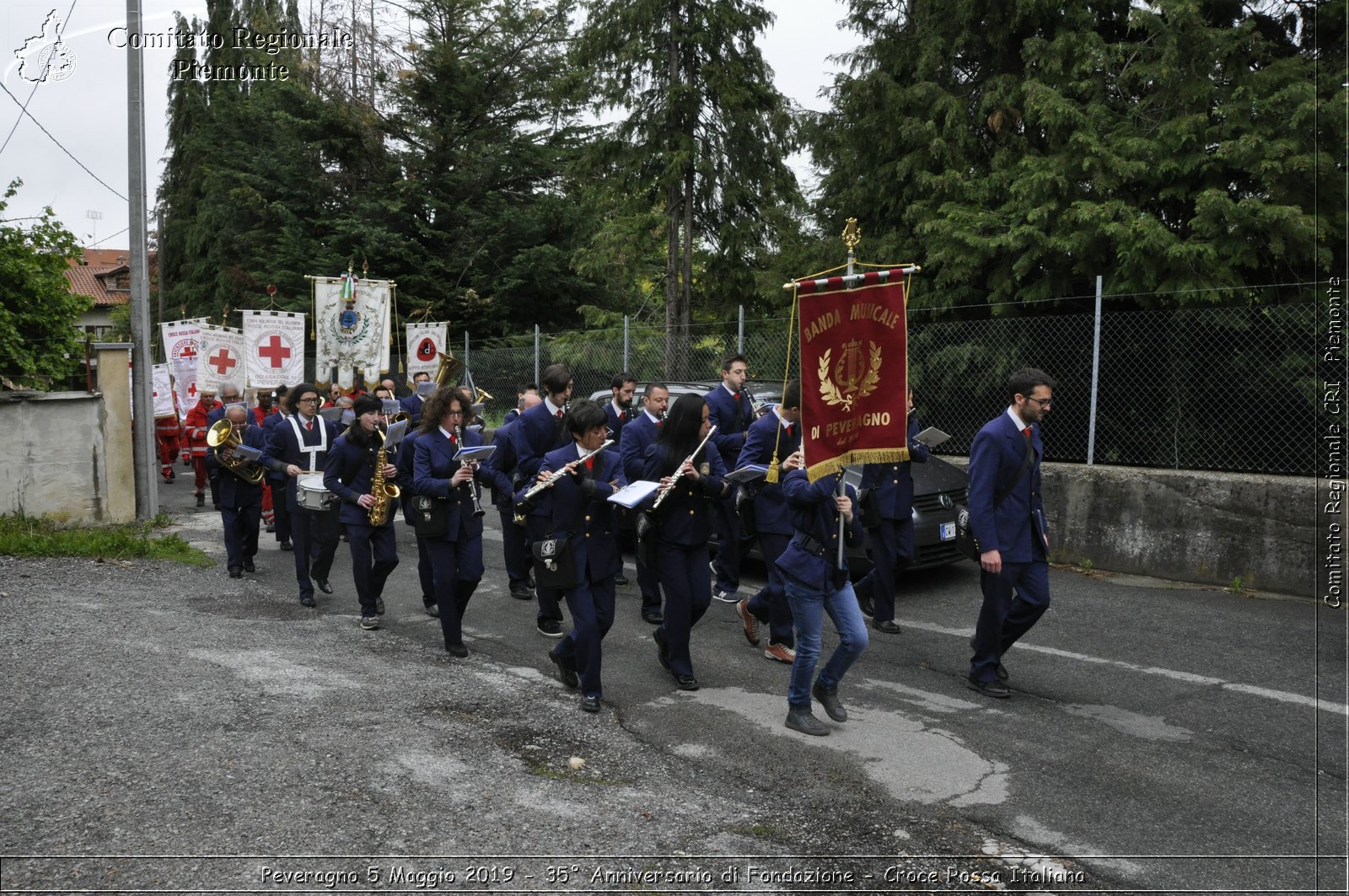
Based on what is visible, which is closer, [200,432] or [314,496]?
[314,496]

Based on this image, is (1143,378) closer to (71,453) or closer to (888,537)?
(888,537)

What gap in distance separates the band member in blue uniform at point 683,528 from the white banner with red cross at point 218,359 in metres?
13.4

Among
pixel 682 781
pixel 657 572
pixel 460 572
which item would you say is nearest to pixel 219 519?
pixel 460 572

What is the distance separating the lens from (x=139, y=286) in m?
13.7

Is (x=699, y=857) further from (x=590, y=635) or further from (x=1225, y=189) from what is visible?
(x=1225, y=189)

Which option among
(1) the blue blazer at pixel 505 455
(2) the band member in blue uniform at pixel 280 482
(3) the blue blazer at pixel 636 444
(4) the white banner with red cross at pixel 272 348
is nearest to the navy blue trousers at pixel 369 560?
(1) the blue blazer at pixel 505 455

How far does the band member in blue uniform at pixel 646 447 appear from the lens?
320 inches

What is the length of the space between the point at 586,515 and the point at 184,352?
1577cm

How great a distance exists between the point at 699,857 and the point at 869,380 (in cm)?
257

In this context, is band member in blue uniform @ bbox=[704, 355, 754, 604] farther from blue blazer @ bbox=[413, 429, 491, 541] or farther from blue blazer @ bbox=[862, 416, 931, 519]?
blue blazer @ bbox=[413, 429, 491, 541]

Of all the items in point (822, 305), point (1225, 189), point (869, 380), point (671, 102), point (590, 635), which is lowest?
point (590, 635)

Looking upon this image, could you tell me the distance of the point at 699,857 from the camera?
13.8 ft

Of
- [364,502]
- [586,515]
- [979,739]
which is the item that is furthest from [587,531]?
[364,502]

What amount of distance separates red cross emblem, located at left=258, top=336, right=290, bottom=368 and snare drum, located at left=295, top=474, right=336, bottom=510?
7.93m
